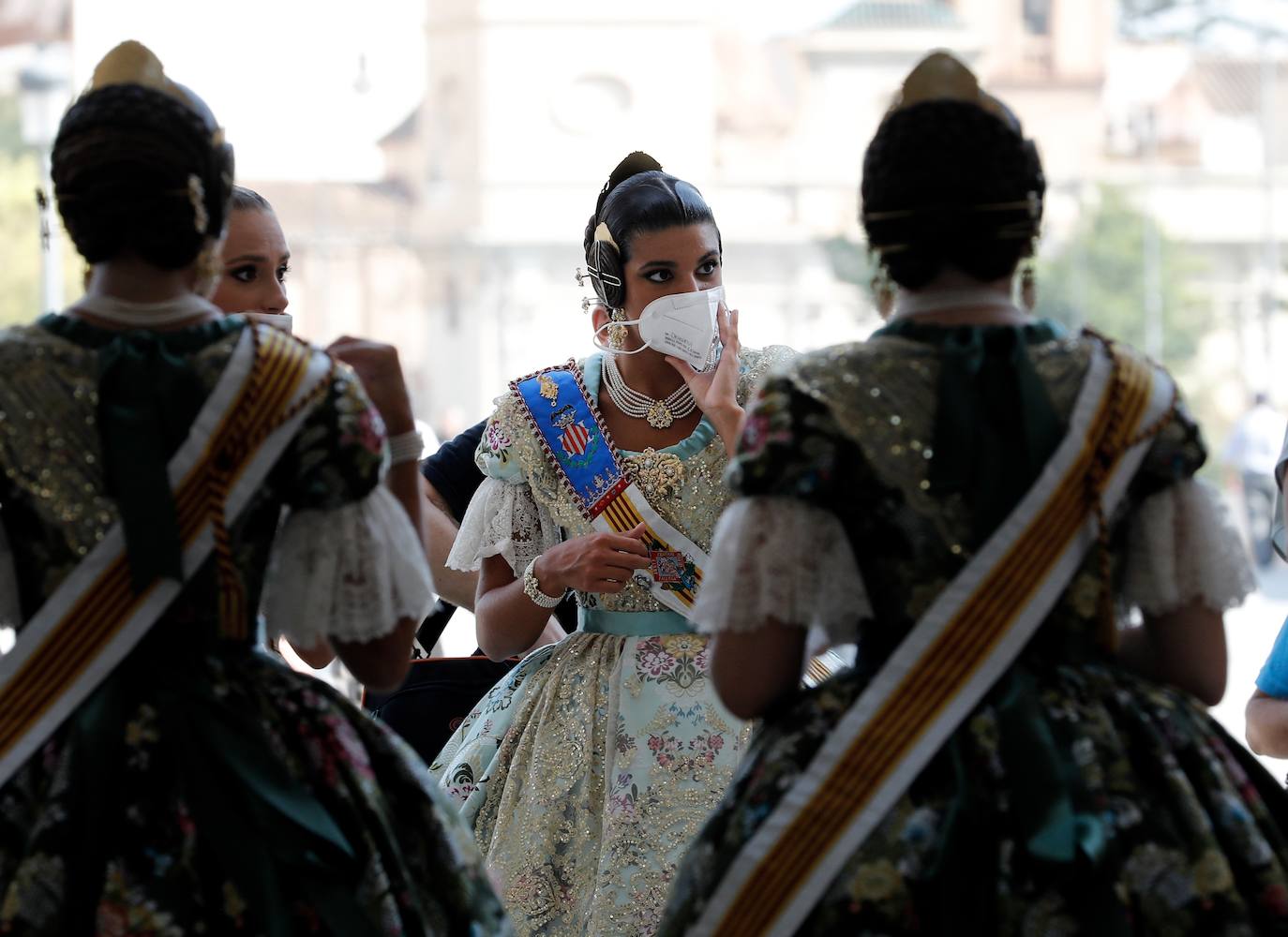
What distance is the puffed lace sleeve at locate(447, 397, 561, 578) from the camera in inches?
137

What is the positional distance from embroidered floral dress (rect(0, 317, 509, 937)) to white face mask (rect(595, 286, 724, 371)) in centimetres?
120

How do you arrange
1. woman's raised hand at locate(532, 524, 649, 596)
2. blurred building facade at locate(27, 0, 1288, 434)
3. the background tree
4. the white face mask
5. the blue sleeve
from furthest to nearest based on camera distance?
blurred building facade at locate(27, 0, 1288, 434)
the background tree
the white face mask
woman's raised hand at locate(532, 524, 649, 596)
the blue sleeve

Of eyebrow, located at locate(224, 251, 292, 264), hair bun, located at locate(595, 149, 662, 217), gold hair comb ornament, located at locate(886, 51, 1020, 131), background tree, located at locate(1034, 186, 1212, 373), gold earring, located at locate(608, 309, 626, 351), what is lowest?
background tree, located at locate(1034, 186, 1212, 373)

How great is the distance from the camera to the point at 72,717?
216cm

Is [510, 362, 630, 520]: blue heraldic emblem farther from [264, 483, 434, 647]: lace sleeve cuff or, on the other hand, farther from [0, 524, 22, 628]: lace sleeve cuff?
[0, 524, 22, 628]: lace sleeve cuff

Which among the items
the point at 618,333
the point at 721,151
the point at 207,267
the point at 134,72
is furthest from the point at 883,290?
the point at 721,151

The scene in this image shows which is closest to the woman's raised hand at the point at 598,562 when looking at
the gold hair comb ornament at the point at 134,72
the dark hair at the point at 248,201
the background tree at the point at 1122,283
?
the dark hair at the point at 248,201

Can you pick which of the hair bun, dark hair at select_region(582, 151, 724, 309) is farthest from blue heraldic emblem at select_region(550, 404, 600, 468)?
the hair bun

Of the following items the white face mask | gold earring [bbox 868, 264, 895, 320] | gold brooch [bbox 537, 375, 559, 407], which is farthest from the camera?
gold brooch [bbox 537, 375, 559, 407]

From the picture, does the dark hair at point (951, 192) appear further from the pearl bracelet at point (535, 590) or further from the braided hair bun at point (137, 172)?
the pearl bracelet at point (535, 590)

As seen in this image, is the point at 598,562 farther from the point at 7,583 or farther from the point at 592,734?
the point at 7,583

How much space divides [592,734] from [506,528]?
39 cm

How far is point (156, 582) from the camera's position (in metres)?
2.16

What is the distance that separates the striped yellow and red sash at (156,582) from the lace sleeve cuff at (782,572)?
48cm
